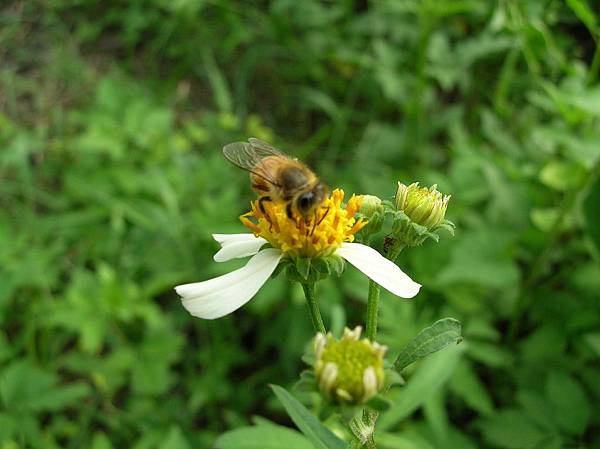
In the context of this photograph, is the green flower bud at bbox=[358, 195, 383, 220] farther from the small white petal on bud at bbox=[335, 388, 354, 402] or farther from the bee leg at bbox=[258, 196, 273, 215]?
the small white petal on bud at bbox=[335, 388, 354, 402]

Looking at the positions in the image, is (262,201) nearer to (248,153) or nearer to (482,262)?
(248,153)

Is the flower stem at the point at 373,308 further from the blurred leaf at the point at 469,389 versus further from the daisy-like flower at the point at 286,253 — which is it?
the blurred leaf at the point at 469,389

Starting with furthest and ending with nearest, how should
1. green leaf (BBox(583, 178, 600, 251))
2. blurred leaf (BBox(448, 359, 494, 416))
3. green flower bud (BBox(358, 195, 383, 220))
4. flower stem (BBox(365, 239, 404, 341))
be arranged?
1. green leaf (BBox(583, 178, 600, 251))
2. blurred leaf (BBox(448, 359, 494, 416))
3. green flower bud (BBox(358, 195, 383, 220))
4. flower stem (BBox(365, 239, 404, 341))

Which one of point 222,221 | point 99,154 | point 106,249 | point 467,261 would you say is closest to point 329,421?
point 467,261

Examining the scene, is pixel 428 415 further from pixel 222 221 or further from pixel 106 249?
pixel 106 249

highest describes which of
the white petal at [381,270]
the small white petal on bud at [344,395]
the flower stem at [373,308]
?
the white petal at [381,270]

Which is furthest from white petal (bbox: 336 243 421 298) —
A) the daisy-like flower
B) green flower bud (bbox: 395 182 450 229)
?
green flower bud (bbox: 395 182 450 229)

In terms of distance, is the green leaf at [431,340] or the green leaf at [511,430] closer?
the green leaf at [431,340]

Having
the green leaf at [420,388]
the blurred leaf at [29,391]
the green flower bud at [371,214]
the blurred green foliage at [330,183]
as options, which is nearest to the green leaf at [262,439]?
the blurred green foliage at [330,183]
